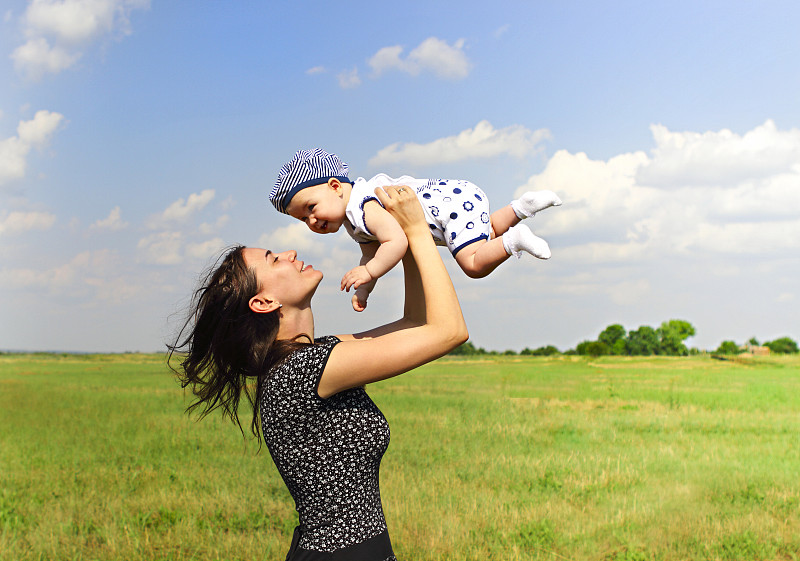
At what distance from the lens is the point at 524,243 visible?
304 centimetres

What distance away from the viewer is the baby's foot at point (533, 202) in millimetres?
3404

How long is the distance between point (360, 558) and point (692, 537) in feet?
22.9

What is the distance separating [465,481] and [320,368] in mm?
8462

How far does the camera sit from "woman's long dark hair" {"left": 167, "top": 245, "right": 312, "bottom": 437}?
9.52ft

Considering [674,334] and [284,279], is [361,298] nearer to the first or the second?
[284,279]

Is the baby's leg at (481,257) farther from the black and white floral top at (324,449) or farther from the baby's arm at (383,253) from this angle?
the black and white floral top at (324,449)

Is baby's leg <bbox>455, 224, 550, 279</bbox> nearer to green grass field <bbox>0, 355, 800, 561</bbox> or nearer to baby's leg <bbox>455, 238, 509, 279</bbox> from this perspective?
baby's leg <bbox>455, 238, 509, 279</bbox>

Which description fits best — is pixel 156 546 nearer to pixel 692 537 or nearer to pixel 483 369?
pixel 692 537

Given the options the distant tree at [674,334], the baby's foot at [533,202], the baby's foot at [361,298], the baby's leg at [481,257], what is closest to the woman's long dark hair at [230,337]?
the baby's foot at [361,298]

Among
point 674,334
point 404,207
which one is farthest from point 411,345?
point 674,334

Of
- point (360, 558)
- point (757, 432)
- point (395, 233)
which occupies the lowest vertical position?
point (757, 432)

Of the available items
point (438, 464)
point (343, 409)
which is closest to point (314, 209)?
point (343, 409)

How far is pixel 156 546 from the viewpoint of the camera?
7414mm

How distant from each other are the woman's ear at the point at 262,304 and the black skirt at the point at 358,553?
3.24ft
